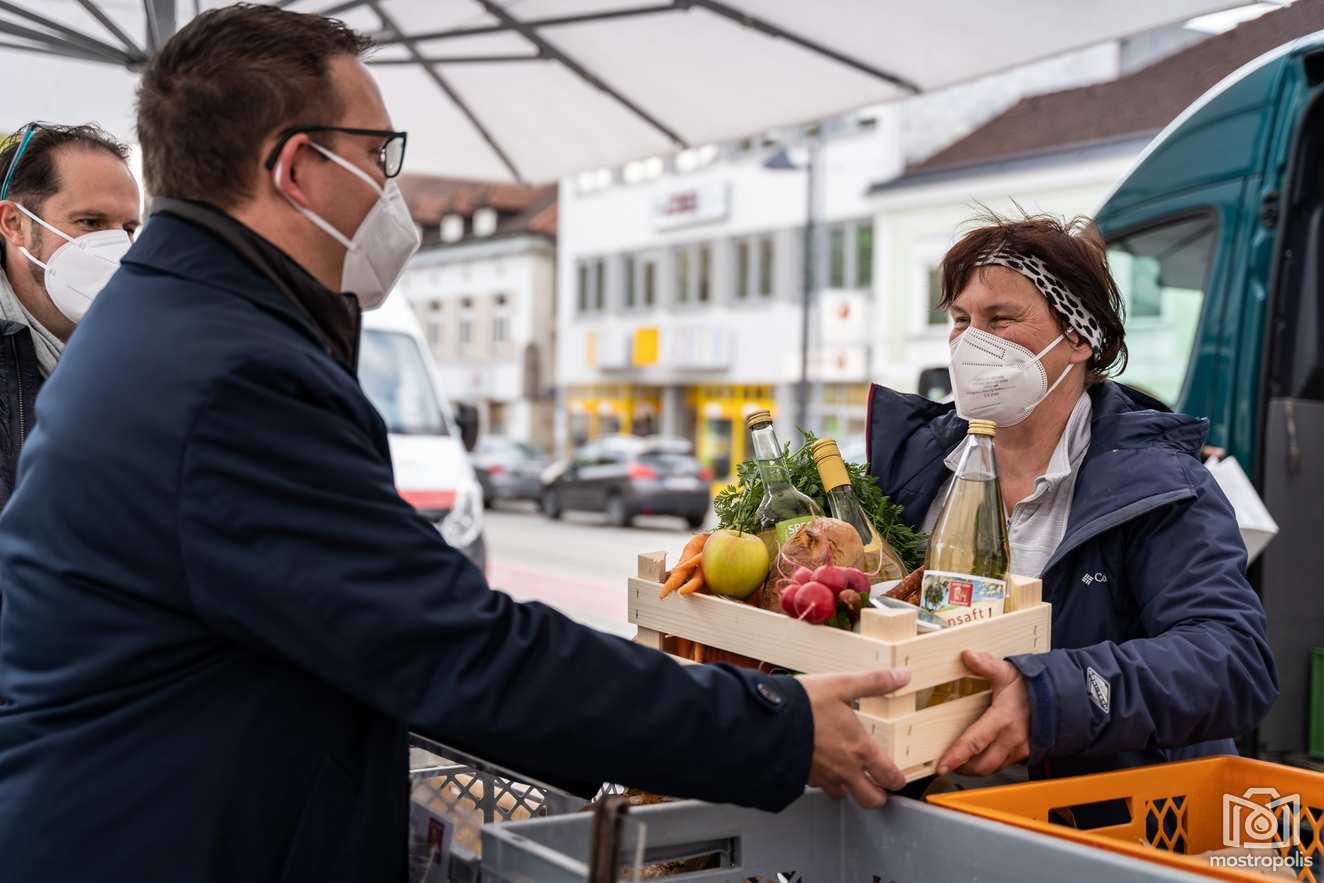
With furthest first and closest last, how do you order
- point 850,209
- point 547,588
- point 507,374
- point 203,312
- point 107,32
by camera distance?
1. point 507,374
2. point 850,209
3. point 547,588
4. point 107,32
5. point 203,312

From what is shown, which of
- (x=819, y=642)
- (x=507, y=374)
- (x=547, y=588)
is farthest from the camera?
(x=507, y=374)

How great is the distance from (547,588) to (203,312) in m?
13.0

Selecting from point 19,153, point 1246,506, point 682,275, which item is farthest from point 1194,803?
point 682,275

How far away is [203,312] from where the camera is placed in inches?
63.7

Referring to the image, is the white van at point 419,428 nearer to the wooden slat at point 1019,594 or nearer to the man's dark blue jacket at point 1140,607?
the man's dark blue jacket at point 1140,607

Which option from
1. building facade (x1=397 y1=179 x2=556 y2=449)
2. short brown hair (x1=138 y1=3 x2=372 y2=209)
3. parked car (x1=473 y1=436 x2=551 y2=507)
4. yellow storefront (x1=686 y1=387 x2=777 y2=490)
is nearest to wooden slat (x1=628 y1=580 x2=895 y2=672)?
short brown hair (x1=138 y1=3 x2=372 y2=209)

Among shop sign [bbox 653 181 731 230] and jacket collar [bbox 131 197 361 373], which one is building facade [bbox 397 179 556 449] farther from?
jacket collar [bbox 131 197 361 373]

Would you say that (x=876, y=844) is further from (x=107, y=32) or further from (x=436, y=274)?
(x=436, y=274)

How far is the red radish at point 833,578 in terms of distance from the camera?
6.23 ft

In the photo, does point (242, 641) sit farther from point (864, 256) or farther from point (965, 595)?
point (864, 256)

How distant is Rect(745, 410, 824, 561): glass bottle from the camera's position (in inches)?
92.0

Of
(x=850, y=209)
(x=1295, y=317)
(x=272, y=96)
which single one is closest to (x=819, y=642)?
(x=272, y=96)

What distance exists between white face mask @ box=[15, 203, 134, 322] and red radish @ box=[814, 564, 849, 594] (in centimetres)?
207

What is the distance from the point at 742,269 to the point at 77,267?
28931 mm
